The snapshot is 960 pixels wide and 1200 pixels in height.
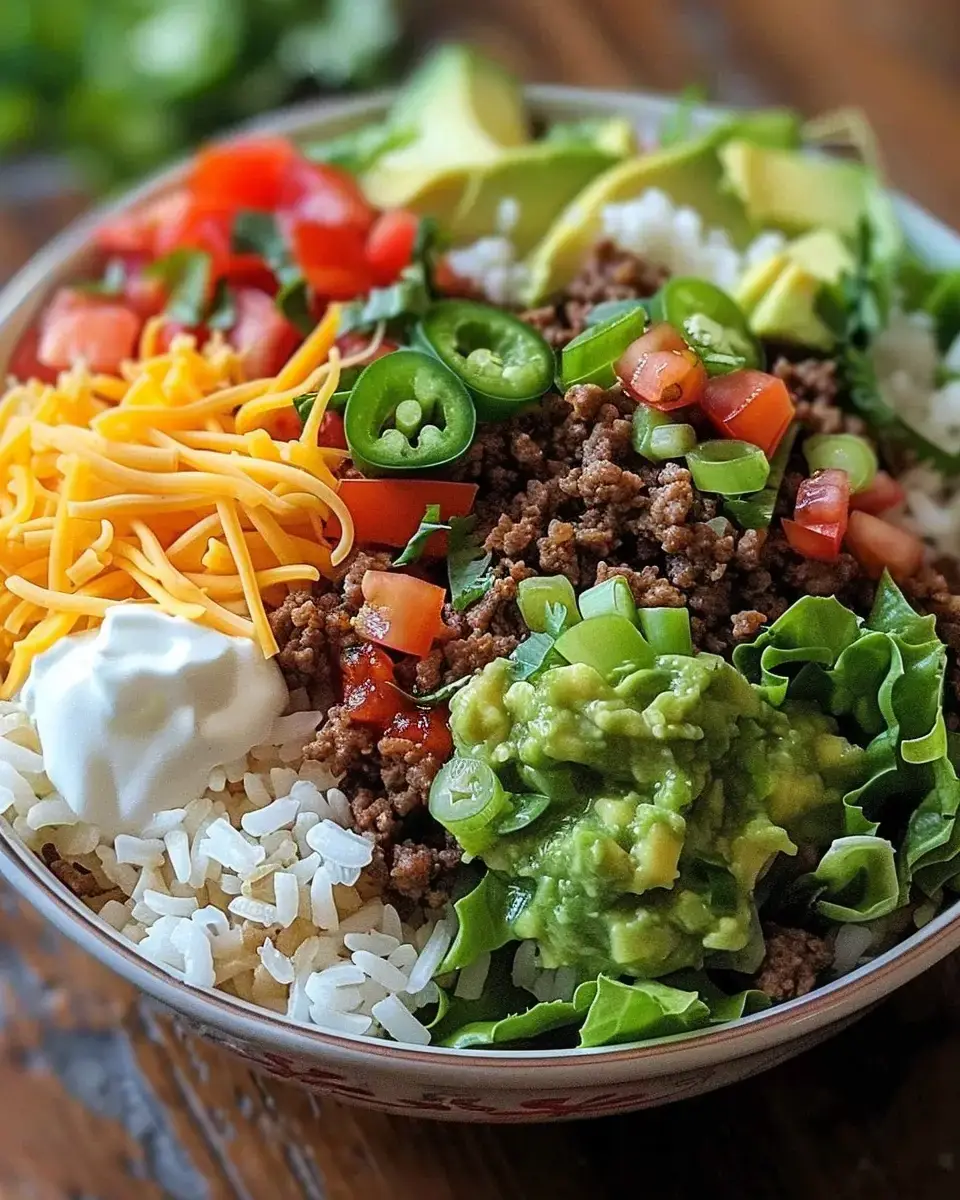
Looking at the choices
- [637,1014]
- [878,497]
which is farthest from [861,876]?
[878,497]

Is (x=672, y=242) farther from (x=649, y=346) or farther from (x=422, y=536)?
(x=422, y=536)

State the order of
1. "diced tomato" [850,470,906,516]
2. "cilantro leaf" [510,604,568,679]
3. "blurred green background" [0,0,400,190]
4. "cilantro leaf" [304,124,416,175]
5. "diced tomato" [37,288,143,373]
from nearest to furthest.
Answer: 1. "cilantro leaf" [510,604,568,679]
2. "diced tomato" [850,470,906,516]
3. "diced tomato" [37,288,143,373]
4. "cilantro leaf" [304,124,416,175]
5. "blurred green background" [0,0,400,190]

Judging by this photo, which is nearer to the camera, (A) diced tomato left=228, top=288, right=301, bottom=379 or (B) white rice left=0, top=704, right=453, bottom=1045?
(B) white rice left=0, top=704, right=453, bottom=1045

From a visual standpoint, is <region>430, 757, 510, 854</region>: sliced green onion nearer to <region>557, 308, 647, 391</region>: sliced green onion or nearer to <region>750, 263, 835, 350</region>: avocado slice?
<region>557, 308, 647, 391</region>: sliced green onion

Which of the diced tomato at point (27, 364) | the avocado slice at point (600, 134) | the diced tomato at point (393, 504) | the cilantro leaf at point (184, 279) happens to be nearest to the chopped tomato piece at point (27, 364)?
the diced tomato at point (27, 364)

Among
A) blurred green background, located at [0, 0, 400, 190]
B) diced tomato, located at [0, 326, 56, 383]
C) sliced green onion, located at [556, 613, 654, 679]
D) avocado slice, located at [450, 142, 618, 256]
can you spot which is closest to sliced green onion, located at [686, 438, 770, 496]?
sliced green onion, located at [556, 613, 654, 679]

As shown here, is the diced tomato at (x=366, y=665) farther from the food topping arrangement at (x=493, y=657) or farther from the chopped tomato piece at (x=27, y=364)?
the chopped tomato piece at (x=27, y=364)

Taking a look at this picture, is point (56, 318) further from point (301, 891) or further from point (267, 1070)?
point (267, 1070)
